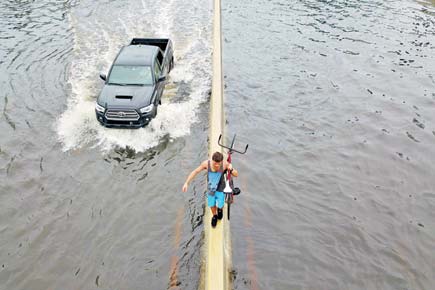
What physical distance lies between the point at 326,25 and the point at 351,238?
1656 centimetres

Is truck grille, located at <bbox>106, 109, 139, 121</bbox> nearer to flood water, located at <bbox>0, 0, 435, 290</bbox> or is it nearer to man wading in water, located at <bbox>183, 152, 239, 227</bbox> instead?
flood water, located at <bbox>0, 0, 435, 290</bbox>

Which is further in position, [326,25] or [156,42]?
[326,25]

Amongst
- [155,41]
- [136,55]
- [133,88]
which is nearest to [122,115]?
[133,88]

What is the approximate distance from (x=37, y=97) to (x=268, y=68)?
985 centimetres

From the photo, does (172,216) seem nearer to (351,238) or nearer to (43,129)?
(351,238)

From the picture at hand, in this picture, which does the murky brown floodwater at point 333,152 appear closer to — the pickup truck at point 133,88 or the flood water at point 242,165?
the flood water at point 242,165

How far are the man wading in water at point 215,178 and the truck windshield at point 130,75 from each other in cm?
683

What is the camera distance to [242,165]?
41.3 feet

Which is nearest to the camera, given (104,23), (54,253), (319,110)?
(54,253)

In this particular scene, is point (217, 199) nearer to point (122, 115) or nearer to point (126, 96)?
point (122, 115)

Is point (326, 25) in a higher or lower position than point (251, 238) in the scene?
higher

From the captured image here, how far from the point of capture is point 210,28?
78.4 feet

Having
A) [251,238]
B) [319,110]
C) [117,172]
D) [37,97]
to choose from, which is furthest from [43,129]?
[319,110]

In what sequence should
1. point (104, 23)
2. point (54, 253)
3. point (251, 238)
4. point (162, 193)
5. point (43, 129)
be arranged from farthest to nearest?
point (104, 23), point (43, 129), point (162, 193), point (251, 238), point (54, 253)
